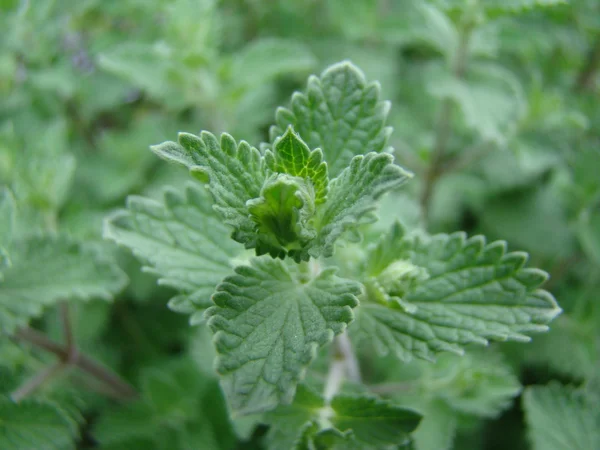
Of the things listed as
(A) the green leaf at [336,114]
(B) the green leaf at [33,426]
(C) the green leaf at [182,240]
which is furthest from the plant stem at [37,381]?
(A) the green leaf at [336,114]

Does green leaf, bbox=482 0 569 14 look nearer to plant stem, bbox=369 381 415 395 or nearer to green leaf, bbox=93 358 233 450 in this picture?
plant stem, bbox=369 381 415 395

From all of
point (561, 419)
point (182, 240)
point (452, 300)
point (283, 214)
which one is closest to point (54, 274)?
point (182, 240)

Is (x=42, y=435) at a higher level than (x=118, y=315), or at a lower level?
lower

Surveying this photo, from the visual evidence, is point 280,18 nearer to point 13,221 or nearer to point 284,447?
point 13,221

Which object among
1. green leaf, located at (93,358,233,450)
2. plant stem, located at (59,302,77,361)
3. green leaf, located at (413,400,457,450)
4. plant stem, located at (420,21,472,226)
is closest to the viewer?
green leaf, located at (413,400,457,450)

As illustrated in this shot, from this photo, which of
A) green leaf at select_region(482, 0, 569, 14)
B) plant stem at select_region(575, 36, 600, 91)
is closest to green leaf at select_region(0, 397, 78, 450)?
green leaf at select_region(482, 0, 569, 14)

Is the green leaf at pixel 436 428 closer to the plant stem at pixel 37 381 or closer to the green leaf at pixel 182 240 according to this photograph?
the green leaf at pixel 182 240

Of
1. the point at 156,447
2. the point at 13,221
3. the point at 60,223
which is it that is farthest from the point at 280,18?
the point at 156,447
